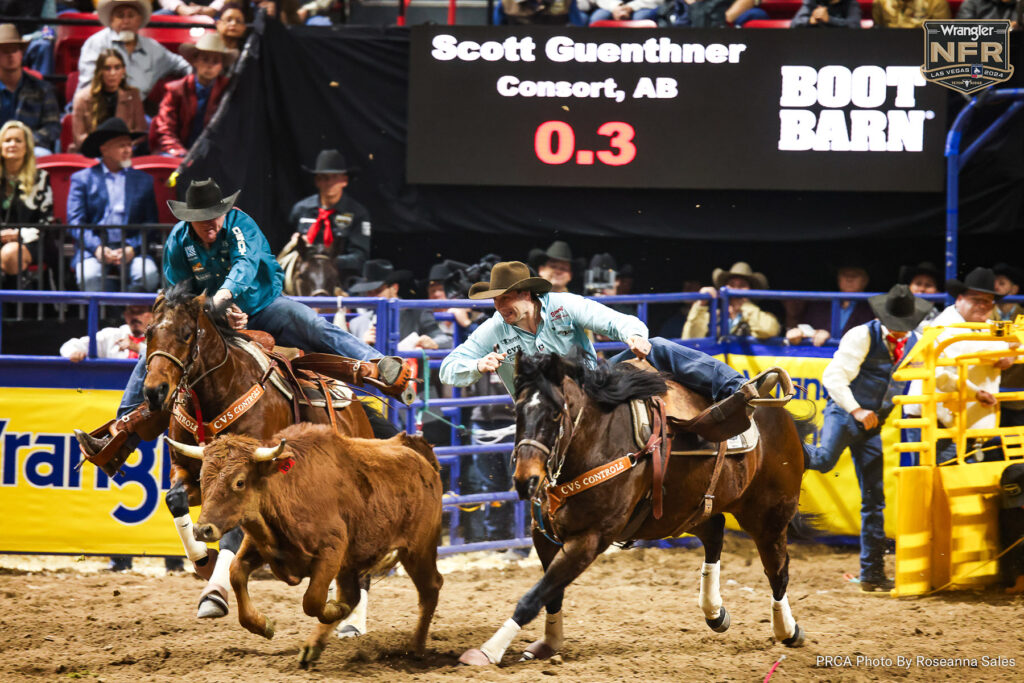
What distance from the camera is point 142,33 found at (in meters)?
11.8

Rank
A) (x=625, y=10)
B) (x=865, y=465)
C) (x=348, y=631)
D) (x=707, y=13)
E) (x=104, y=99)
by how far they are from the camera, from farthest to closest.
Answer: (x=625, y=10)
(x=707, y=13)
(x=104, y=99)
(x=865, y=465)
(x=348, y=631)

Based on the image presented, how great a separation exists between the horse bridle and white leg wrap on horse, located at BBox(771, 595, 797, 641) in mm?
1675

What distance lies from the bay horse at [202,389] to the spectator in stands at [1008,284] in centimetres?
593

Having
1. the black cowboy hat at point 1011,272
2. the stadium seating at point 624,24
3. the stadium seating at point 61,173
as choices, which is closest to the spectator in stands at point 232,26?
the stadium seating at point 61,173

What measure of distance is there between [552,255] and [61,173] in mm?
4239

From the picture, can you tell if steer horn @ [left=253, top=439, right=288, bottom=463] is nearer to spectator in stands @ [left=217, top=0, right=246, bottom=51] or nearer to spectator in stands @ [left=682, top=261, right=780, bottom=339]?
spectator in stands @ [left=682, top=261, right=780, bottom=339]

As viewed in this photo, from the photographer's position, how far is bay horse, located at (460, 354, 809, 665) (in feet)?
17.9

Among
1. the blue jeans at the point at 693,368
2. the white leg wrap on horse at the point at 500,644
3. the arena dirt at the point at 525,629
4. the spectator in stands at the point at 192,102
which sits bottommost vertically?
the arena dirt at the point at 525,629

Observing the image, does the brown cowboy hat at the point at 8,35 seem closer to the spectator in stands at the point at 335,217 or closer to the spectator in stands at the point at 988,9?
the spectator in stands at the point at 335,217

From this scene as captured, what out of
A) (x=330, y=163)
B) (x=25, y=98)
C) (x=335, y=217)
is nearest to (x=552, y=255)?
(x=335, y=217)

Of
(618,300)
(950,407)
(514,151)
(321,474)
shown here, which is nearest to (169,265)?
(321,474)

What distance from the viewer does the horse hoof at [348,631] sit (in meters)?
6.54

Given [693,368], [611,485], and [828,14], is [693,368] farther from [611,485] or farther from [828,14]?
[828,14]

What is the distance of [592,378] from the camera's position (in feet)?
19.3
